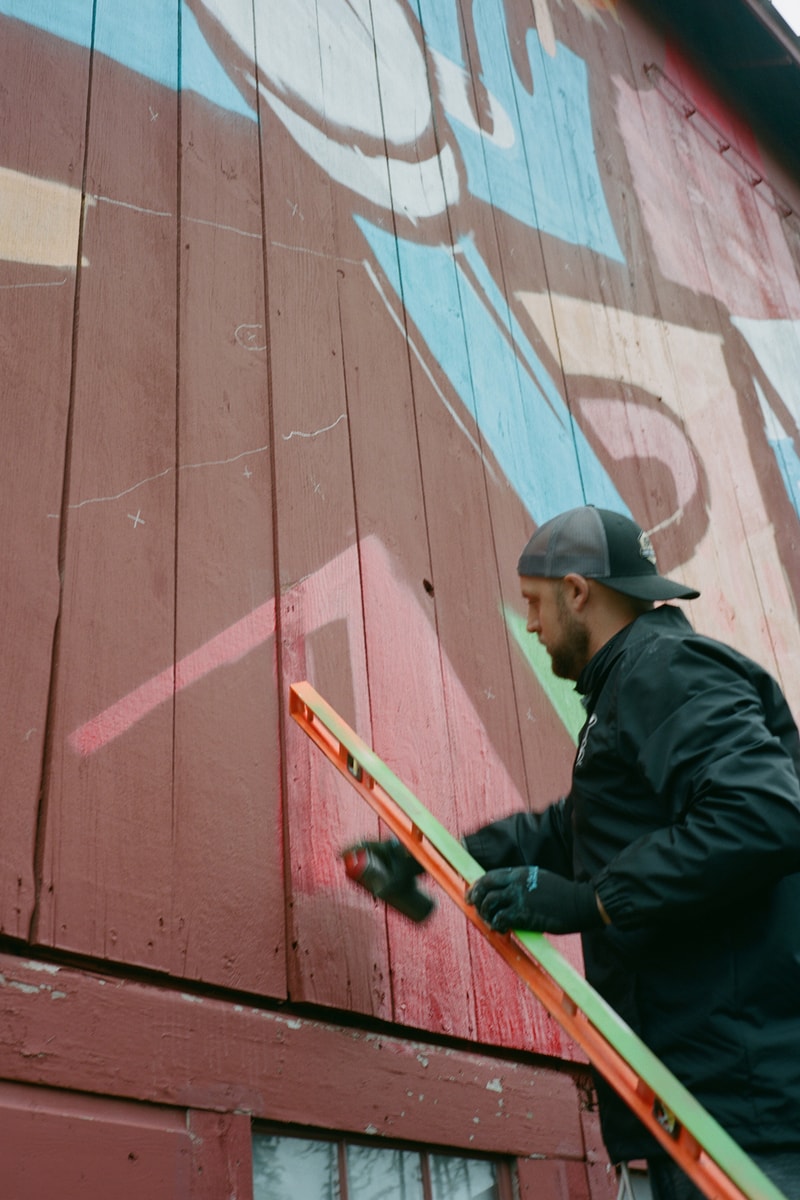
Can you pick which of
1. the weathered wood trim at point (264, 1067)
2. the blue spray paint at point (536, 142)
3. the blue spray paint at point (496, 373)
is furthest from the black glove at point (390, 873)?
the blue spray paint at point (536, 142)

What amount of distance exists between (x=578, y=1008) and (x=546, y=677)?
4.82 feet

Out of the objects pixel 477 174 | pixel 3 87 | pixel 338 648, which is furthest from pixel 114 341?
pixel 477 174

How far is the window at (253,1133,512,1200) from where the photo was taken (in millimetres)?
2142

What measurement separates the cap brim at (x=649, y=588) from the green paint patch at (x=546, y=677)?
0.88 m

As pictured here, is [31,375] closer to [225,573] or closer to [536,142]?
[225,573]

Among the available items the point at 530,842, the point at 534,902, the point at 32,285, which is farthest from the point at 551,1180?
the point at 32,285

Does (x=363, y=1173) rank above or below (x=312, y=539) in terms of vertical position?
below

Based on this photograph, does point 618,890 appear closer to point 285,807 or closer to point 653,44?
point 285,807

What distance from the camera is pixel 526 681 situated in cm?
318

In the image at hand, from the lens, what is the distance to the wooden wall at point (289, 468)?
219 centimetres

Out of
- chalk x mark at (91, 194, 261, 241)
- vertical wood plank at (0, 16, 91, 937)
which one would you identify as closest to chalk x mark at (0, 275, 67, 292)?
vertical wood plank at (0, 16, 91, 937)

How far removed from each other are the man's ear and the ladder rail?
481mm

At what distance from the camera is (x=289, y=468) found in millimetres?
2803

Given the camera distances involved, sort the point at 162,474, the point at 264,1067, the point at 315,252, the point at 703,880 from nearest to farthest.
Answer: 1. the point at 703,880
2. the point at 264,1067
3. the point at 162,474
4. the point at 315,252
